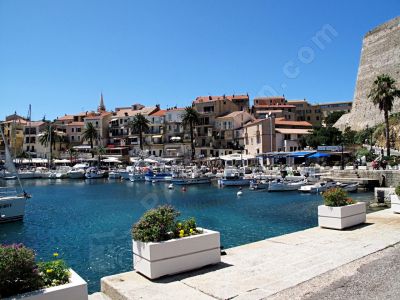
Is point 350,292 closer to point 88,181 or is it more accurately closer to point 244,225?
point 244,225

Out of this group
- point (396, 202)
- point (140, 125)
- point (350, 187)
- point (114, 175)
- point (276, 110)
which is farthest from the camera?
point (276, 110)

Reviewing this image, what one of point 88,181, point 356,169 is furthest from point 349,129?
point 88,181

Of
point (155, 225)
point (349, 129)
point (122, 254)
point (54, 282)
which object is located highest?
point (349, 129)

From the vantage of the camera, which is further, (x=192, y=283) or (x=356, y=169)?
(x=356, y=169)

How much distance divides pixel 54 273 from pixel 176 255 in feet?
8.08

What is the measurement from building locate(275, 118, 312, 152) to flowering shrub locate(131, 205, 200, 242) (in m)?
71.2

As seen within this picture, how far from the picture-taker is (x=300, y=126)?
88188mm

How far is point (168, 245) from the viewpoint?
7211 mm

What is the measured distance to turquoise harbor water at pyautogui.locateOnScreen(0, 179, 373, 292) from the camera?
700 inches

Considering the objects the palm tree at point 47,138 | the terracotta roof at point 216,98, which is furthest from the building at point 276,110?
the palm tree at point 47,138

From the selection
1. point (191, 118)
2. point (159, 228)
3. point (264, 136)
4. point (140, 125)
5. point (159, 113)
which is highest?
point (159, 113)

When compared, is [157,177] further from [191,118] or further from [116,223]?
[116,223]

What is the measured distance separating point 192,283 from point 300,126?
85128 millimetres

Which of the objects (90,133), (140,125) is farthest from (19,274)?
(90,133)
